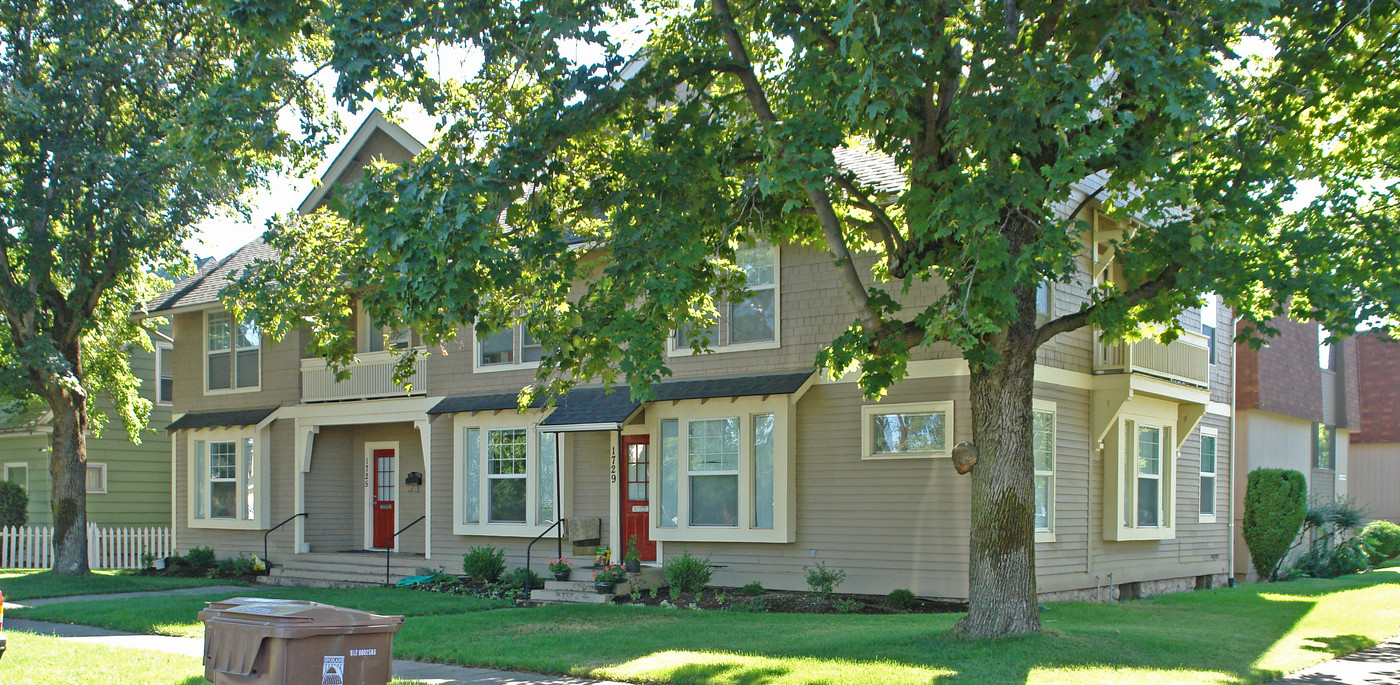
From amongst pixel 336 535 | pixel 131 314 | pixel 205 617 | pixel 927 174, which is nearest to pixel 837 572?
pixel 927 174

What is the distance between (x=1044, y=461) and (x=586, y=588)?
6.75m

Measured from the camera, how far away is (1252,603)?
16297 mm

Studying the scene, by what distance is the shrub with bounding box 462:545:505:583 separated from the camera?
61.8 feet

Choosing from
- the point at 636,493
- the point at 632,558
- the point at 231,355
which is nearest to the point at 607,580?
the point at 632,558

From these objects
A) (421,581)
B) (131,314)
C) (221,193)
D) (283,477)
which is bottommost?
(421,581)

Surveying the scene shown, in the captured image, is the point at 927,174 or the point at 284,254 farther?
the point at 284,254

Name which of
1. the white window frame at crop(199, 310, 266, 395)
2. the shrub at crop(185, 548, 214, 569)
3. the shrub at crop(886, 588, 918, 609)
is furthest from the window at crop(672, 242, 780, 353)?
the shrub at crop(185, 548, 214, 569)

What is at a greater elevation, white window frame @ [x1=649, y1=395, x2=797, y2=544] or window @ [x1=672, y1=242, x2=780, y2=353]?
window @ [x1=672, y1=242, x2=780, y2=353]

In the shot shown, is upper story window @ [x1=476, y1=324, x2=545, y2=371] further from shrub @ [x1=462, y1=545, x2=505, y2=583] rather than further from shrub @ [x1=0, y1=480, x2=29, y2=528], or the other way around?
shrub @ [x1=0, y1=480, x2=29, y2=528]

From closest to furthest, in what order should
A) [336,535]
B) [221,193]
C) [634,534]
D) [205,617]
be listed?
1. [205,617]
2. [634,534]
3. [221,193]
4. [336,535]

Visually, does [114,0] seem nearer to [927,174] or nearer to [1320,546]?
[927,174]

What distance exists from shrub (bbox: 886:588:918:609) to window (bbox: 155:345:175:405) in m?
23.1

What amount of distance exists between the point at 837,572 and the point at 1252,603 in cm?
587

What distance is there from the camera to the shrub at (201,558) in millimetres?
22922
